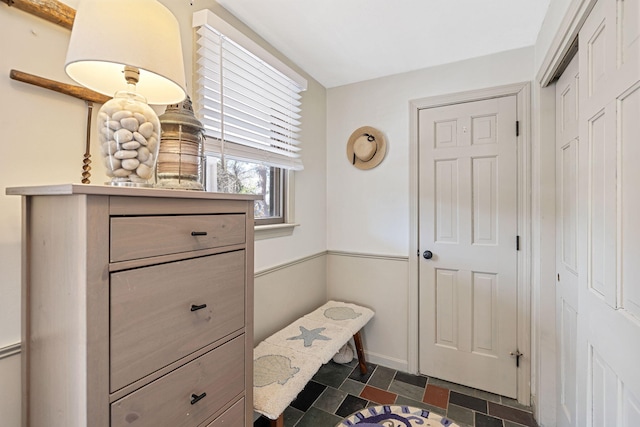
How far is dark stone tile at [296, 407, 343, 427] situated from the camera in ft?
5.76

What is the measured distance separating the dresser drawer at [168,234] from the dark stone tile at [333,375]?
1615mm

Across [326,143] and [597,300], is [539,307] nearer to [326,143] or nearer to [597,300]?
[597,300]

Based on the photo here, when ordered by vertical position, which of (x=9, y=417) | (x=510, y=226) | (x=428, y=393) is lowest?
(x=428, y=393)

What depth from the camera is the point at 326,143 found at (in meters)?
2.61

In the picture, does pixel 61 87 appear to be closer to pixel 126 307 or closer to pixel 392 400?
pixel 126 307

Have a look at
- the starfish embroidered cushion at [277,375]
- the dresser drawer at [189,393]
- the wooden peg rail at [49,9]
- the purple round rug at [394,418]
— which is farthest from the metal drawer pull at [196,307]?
the purple round rug at [394,418]

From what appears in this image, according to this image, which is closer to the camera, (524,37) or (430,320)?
(524,37)

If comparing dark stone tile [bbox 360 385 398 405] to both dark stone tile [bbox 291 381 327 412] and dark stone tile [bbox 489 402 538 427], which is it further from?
dark stone tile [bbox 489 402 538 427]

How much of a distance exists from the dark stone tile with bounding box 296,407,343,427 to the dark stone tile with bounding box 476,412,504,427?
845 mm

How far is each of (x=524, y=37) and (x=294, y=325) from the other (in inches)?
93.8

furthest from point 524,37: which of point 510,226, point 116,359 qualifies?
point 116,359

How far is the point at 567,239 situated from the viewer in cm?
158

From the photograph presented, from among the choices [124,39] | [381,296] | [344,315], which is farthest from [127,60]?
[381,296]

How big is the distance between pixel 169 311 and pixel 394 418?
1489mm
